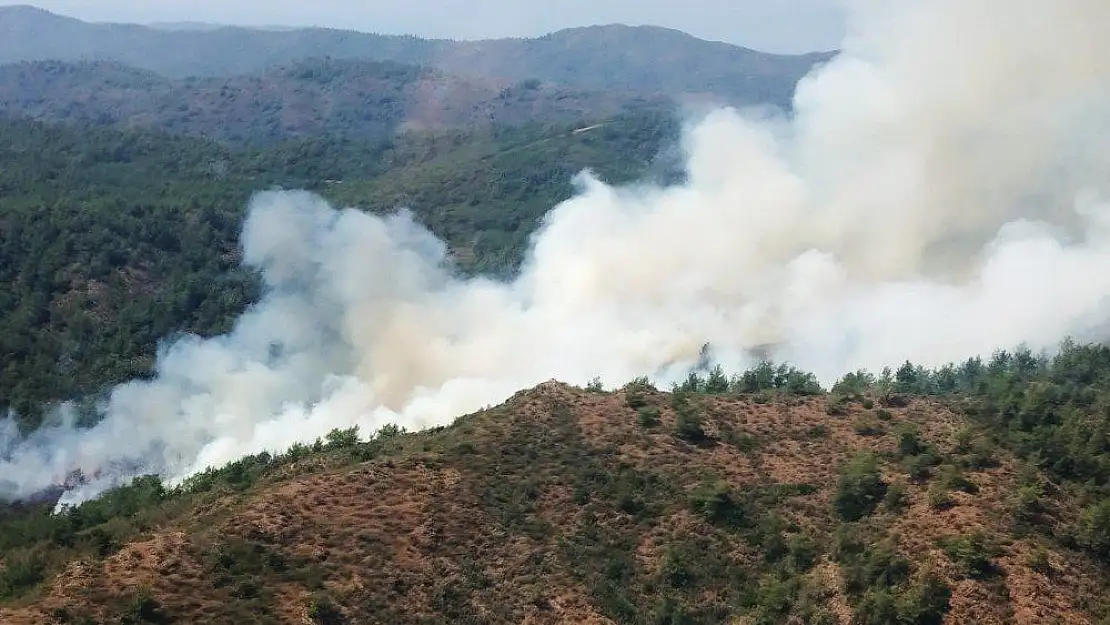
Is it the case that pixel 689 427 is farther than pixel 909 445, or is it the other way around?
pixel 689 427

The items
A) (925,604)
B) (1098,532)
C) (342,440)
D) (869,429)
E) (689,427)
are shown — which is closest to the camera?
(925,604)

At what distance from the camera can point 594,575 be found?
51562 mm

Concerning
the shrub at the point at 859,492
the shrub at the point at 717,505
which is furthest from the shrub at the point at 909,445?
the shrub at the point at 717,505

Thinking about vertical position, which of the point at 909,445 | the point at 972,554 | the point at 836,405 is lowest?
the point at 972,554

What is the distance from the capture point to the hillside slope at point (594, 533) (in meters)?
45.0

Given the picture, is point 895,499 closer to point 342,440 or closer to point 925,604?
point 925,604

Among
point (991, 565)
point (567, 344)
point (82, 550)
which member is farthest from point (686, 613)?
point (567, 344)

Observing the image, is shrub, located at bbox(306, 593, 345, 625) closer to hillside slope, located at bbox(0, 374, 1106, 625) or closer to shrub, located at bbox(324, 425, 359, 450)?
hillside slope, located at bbox(0, 374, 1106, 625)

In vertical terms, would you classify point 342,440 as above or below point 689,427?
above

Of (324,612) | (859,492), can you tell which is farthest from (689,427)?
(324,612)

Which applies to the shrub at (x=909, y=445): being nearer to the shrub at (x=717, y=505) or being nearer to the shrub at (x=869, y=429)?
the shrub at (x=869, y=429)

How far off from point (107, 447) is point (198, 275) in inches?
2031

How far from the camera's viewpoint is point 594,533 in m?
54.8

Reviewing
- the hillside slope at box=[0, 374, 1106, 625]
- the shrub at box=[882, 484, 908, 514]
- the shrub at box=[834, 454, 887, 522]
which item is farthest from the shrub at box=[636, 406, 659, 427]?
the shrub at box=[882, 484, 908, 514]
